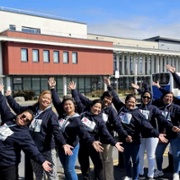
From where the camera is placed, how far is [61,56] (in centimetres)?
3612

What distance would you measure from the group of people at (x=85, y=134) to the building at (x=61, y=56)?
1101 inches

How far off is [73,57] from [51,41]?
3903 millimetres

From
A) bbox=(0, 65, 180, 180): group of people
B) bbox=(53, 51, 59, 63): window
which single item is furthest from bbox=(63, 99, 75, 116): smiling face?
bbox=(53, 51, 59, 63): window

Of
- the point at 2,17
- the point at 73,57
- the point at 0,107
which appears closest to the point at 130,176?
the point at 0,107

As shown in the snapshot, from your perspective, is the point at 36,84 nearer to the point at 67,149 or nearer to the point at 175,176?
the point at 175,176

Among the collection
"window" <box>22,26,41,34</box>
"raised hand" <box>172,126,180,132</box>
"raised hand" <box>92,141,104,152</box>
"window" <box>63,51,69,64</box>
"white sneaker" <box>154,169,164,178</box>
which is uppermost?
"window" <box>22,26,41,34</box>

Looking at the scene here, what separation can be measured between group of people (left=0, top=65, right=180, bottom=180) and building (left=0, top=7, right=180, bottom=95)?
91.7ft

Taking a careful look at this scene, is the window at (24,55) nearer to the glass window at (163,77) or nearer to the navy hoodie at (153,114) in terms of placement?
the glass window at (163,77)

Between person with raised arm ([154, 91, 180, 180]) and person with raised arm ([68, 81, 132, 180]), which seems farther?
person with raised arm ([154, 91, 180, 180])

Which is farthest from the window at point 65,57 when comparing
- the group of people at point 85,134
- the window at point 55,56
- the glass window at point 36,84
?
the group of people at point 85,134

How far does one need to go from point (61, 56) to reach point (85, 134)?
105ft

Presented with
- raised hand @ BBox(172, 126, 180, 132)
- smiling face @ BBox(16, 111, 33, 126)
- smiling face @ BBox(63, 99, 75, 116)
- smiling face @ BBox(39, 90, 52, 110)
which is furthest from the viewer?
raised hand @ BBox(172, 126, 180, 132)

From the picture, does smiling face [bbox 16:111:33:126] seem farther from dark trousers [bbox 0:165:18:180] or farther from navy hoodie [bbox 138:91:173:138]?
navy hoodie [bbox 138:91:173:138]

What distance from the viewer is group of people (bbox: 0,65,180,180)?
12.8 ft
